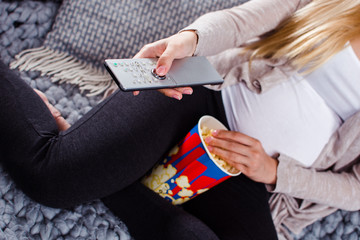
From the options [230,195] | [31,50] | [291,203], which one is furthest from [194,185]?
[31,50]

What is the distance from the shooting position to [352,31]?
69 cm

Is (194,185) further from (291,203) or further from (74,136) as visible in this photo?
(291,203)

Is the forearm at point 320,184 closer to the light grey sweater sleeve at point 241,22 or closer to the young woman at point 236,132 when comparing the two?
the young woman at point 236,132

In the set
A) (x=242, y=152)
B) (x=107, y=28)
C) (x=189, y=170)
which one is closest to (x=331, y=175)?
(x=242, y=152)

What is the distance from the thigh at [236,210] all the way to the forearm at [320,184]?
57 mm

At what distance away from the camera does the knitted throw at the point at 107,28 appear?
88 centimetres

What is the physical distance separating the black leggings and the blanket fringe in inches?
8.7

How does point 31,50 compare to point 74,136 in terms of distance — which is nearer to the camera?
point 74,136

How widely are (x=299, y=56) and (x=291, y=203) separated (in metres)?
0.37

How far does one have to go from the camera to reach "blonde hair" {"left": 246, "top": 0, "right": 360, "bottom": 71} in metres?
0.68

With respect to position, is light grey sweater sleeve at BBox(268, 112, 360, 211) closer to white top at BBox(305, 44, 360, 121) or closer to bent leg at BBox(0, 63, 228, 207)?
white top at BBox(305, 44, 360, 121)

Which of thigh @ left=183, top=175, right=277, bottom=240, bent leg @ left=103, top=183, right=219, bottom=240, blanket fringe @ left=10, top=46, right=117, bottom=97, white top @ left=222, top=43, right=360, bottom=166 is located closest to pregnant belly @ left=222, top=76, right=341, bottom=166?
white top @ left=222, top=43, right=360, bottom=166

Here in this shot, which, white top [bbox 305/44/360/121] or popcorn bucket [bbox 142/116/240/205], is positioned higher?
white top [bbox 305/44/360/121]

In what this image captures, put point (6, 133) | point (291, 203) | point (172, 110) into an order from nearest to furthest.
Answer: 1. point (6, 133)
2. point (172, 110)
3. point (291, 203)
